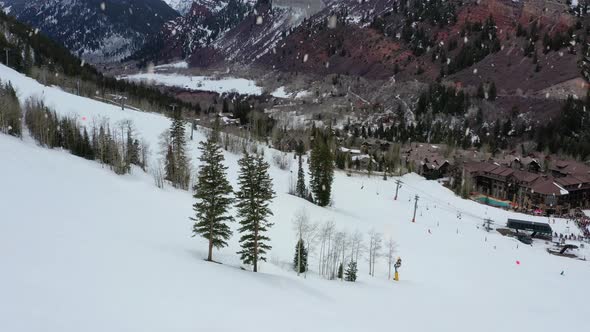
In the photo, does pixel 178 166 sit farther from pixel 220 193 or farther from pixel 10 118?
pixel 220 193

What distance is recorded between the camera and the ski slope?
17297 millimetres

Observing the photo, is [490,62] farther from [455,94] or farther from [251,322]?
[251,322]

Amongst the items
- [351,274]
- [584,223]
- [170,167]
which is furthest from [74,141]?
[584,223]

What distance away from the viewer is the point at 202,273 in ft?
83.3

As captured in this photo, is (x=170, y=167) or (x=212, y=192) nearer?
(x=212, y=192)

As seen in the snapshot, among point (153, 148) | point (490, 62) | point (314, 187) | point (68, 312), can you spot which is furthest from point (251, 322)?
point (490, 62)

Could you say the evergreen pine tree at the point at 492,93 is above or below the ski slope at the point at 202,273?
above

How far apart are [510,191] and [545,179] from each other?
745 centimetres

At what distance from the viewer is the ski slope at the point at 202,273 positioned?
1730 centimetres

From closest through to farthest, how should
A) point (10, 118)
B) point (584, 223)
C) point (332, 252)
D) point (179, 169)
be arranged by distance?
point (332, 252)
point (10, 118)
point (179, 169)
point (584, 223)

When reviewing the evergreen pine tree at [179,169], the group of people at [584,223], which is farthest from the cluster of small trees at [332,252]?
the group of people at [584,223]

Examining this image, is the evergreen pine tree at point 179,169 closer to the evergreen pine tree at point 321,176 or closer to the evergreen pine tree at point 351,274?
the evergreen pine tree at point 321,176

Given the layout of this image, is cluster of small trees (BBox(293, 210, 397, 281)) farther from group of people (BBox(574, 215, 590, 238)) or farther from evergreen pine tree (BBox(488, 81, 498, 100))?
evergreen pine tree (BBox(488, 81, 498, 100))

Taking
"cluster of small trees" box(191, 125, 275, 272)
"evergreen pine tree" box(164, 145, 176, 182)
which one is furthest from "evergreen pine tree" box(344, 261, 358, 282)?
"evergreen pine tree" box(164, 145, 176, 182)
